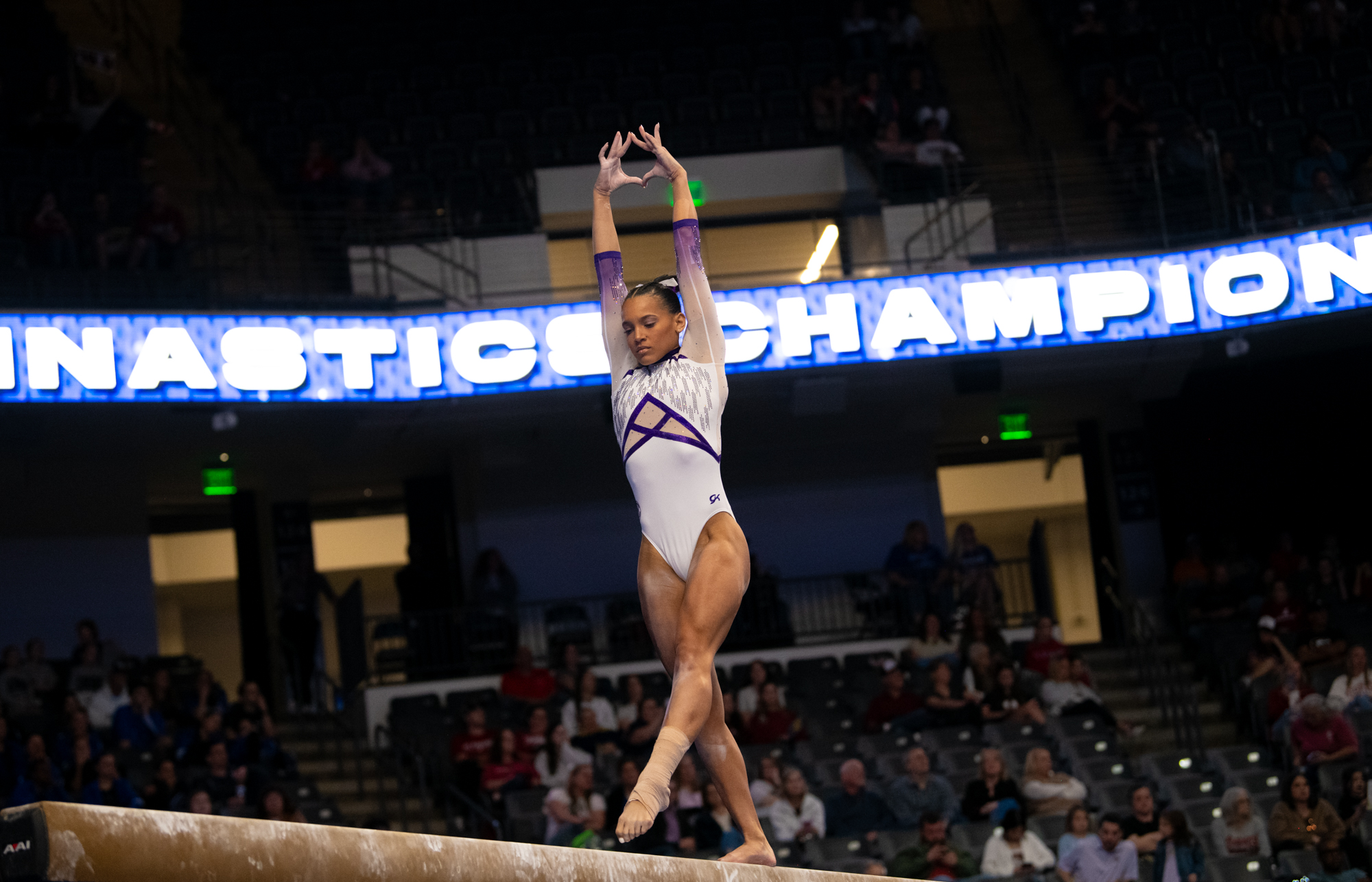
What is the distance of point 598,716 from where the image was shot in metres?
12.2

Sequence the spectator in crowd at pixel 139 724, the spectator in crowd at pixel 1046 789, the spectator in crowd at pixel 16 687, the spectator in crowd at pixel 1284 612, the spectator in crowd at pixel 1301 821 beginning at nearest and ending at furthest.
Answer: the spectator in crowd at pixel 1301 821, the spectator in crowd at pixel 1046 789, the spectator in crowd at pixel 139 724, the spectator in crowd at pixel 16 687, the spectator in crowd at pixel 1284 612

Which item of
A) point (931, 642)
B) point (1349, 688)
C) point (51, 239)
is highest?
point (51, 239)

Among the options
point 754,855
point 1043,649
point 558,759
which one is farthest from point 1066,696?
point 754,855

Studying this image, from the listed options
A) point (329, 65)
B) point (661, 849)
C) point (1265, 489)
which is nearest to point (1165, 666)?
point (1265, 489)

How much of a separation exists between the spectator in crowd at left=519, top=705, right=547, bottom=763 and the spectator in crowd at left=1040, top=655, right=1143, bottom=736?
3.93 meters

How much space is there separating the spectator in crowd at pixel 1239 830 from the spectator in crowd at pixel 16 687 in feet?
27.2

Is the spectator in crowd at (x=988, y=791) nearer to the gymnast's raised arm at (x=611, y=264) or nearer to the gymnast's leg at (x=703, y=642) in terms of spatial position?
the gymnast's leg at (x=703, y=642)

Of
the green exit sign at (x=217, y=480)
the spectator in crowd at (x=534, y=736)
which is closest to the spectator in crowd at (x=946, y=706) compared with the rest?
the spectator in crowd at (x=534, y=736)

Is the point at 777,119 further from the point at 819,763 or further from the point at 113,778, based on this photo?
the point at 113,778

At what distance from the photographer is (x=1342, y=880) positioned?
9.74 meters

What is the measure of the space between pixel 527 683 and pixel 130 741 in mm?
3121

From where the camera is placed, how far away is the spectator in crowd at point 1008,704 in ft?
39.8

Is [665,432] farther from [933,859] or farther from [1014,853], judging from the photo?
[1014,853]

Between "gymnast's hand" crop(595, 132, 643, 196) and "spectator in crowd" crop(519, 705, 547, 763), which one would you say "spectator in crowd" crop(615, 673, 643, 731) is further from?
"gymnast's hand" crop(595, 132, 643, 196)
